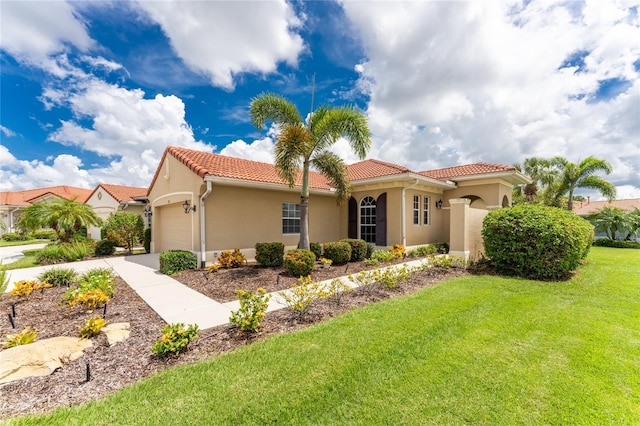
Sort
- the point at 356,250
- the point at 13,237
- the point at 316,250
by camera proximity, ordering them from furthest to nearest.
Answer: the point at 13,237 → the point at 356,250 → the point at 316,250

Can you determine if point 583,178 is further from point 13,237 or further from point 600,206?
point 13,237

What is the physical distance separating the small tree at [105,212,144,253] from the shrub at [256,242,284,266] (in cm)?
1181

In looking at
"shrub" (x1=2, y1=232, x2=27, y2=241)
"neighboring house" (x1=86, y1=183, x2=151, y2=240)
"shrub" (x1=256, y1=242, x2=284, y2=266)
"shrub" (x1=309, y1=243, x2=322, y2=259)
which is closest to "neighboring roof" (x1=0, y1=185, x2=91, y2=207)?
"shrub" (x1=2, y1=232, x2=27, y2=241)

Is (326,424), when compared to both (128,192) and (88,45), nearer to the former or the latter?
(88,45)

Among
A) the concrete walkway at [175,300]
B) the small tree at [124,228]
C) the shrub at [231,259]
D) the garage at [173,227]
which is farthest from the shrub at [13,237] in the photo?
the shrub at [231,259]

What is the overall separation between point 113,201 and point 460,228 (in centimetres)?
2746

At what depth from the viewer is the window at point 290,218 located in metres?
12.9

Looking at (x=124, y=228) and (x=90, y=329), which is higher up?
(x=124, y=228)

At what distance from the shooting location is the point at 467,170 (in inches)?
611

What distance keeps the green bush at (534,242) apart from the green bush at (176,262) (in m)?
11.2

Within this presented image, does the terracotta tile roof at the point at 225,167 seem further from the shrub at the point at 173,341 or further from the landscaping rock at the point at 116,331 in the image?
the shrub at the point at 173,341

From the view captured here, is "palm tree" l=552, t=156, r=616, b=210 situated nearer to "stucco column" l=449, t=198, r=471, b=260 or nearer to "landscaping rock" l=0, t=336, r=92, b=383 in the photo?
"stucco column" l=449, t=198, r=471, b=260

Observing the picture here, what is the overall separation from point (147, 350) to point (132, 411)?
A: 1.49 m

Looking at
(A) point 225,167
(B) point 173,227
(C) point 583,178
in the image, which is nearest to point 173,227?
(B) point 173,227
